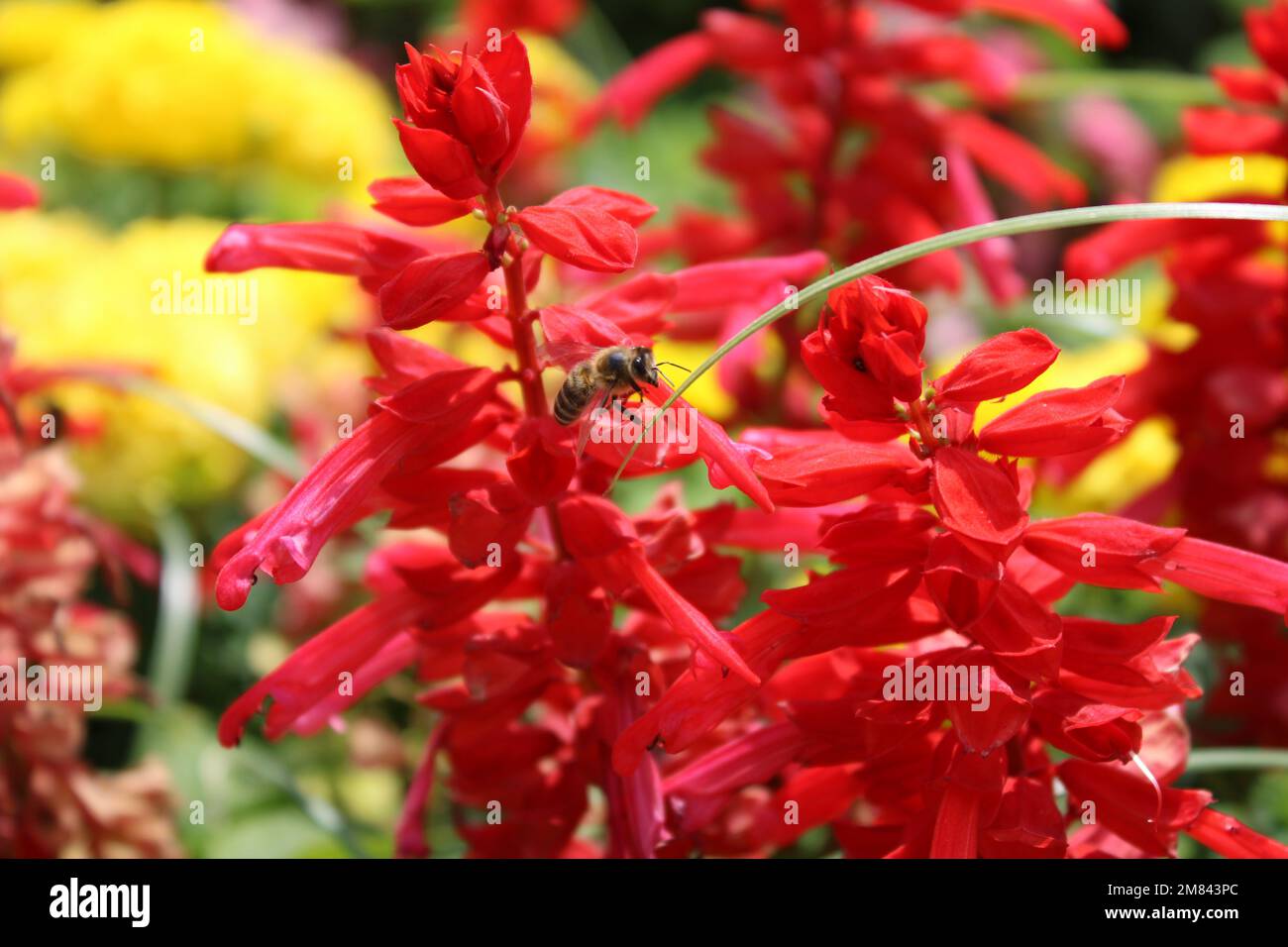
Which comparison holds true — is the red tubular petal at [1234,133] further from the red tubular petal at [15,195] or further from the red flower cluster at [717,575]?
the red tubular petal at [15,195]

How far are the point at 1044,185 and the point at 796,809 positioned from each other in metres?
0.49

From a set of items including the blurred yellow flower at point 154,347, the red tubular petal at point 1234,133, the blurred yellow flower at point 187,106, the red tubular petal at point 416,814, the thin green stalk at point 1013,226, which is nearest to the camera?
the thin green stalk at point 1013,226

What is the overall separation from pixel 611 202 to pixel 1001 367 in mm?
163

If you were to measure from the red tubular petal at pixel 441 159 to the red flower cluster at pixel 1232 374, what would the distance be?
1.30ft

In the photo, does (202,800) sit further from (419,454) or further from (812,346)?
(812,346)

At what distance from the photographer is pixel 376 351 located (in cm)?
59

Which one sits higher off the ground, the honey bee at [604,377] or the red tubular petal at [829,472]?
the honey bee at [604,377]

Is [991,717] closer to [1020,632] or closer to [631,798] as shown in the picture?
[1020,632]

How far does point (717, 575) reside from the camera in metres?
0.62

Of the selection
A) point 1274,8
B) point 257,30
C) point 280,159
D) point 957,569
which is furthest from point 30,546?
point 257,30

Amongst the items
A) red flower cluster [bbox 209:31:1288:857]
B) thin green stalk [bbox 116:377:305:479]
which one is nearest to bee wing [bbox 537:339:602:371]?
red flower cluster [bbox 209:31:1288:857]

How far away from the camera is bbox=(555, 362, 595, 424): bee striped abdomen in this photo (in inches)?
23.0

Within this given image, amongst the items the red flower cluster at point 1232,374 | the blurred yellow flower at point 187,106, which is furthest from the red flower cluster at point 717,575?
the blurred yellow flower at point 187,106

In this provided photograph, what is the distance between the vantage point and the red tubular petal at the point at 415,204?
1.85 feet
